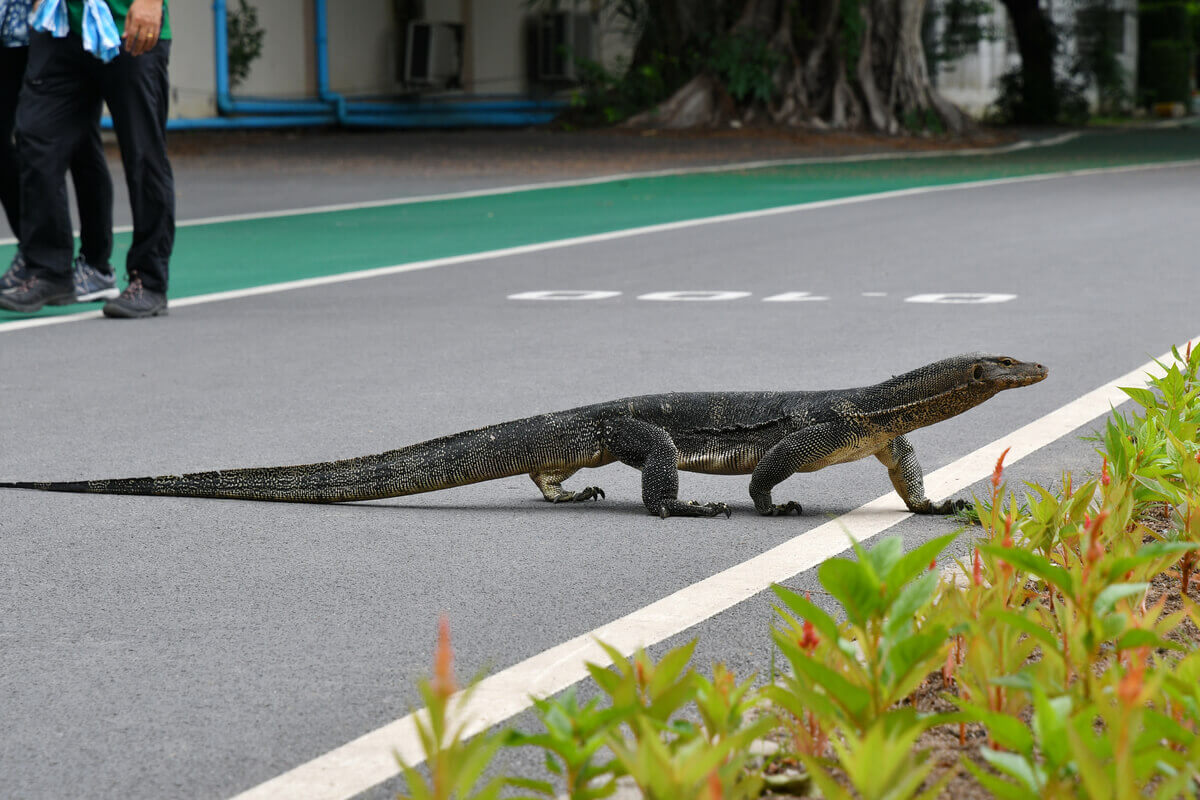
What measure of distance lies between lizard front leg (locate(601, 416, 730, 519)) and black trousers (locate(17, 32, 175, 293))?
5378mm

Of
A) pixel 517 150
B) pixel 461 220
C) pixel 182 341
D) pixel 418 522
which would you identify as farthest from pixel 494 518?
pixel 517 150

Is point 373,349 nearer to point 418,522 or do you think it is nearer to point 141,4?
point 141,4

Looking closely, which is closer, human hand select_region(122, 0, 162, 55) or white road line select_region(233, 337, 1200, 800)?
white road line select_region(233, 337, 1200, 800)

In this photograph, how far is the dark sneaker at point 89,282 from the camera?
10992 mm

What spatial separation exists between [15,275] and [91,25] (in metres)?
1.65

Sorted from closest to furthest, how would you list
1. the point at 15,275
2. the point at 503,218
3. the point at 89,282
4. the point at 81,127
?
the point at 81,127 → the point at 15,275 → the point at 89,282 → the point at 503,218

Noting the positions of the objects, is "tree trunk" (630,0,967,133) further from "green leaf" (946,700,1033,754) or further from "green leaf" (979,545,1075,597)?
"green leaf" (946,700,1033,754)

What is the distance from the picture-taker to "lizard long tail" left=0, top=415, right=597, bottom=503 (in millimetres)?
5348

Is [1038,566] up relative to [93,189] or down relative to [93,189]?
down

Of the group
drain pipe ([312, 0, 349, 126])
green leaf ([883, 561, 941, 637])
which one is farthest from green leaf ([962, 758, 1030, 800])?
drain pipe ([312, 0, 349, 126])

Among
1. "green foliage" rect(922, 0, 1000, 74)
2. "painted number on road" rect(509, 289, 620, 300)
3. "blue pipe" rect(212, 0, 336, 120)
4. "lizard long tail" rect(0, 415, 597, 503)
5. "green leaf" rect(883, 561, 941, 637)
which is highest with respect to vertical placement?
"green foliage" rect(922, 0, 1000, 74)

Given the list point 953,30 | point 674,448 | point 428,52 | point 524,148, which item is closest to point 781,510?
point 674,448

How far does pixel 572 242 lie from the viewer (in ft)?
50.6

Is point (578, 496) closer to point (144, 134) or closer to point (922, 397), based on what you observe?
point (922, 397)
